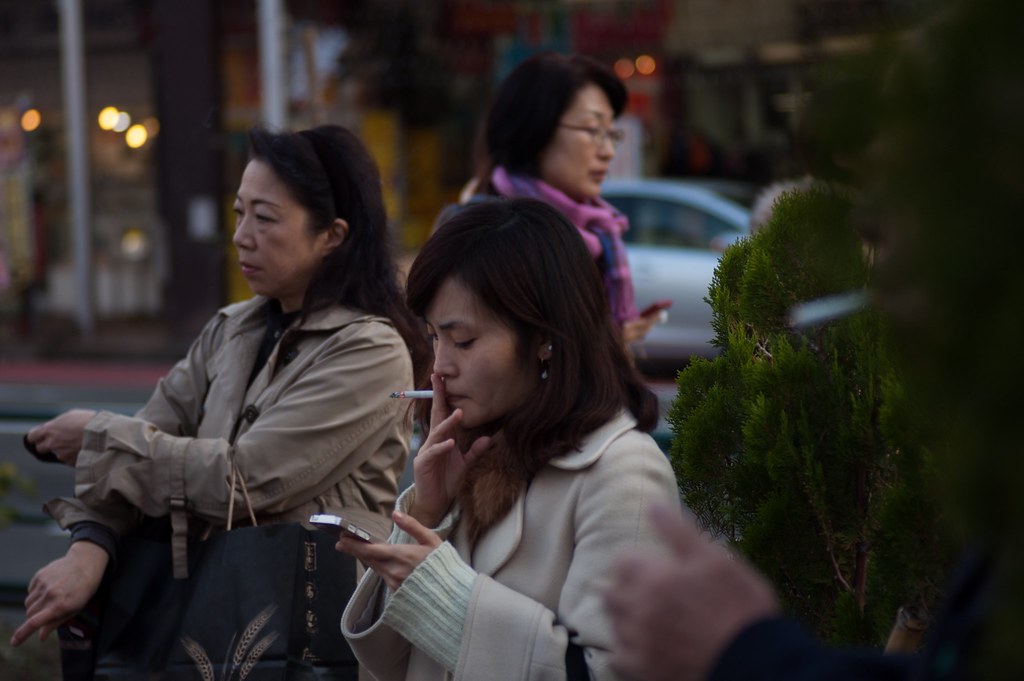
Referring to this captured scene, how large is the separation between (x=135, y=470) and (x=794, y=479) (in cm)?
144

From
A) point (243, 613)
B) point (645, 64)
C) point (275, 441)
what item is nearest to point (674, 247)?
point (645, 64)

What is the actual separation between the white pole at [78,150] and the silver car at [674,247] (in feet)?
24.8

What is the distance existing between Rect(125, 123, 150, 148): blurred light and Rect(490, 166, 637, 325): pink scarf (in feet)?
45.5

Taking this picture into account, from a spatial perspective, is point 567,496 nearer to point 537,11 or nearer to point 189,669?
point 189,669

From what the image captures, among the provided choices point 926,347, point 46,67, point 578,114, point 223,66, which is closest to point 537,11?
point 223,66

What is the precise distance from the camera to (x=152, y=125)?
17.1 meters

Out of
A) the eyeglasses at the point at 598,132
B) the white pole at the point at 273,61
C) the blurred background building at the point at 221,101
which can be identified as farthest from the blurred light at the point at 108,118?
the eyeglasses at the point at 598,132

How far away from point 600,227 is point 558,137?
329 millimetres

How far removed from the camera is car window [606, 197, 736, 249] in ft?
40.1

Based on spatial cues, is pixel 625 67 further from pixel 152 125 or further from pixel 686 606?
pixel 686 606

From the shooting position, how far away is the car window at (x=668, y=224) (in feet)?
40.1

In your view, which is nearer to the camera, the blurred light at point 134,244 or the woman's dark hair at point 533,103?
the woman's dark hair at point 533,103

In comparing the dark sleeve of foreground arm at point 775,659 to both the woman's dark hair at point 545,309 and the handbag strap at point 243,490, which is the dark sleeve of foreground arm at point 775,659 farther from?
the handbag strap at point 243,490

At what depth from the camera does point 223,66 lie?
54.6 ft
